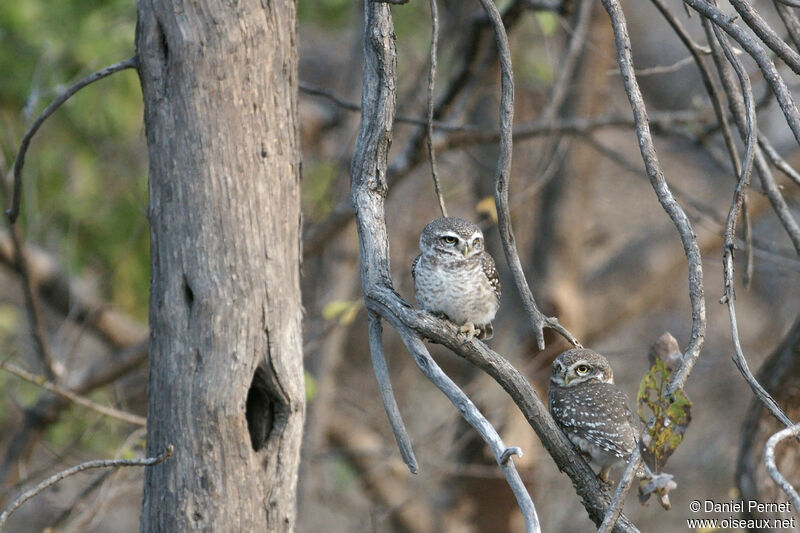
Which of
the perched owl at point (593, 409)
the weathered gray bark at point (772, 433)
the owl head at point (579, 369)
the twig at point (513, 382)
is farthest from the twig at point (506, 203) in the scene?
the weathered gray bark at point (772, 433)

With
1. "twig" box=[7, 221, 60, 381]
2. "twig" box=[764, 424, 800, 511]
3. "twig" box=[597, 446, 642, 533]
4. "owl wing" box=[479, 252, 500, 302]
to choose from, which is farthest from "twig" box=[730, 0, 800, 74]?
"twig" box=[7, 221, 60, 381]

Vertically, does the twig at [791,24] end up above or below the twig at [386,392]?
above

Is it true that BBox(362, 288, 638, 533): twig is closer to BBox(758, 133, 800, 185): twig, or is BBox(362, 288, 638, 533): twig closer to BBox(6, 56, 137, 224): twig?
BBox(758, 133, 800, 185): twig

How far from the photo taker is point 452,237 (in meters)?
3.71

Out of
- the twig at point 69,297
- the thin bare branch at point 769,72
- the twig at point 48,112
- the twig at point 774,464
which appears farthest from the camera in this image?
the twig at point 69,297

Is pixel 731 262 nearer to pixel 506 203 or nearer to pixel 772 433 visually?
pixel 506 203

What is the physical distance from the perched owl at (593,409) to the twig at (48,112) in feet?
6.46

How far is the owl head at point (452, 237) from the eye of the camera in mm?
3688

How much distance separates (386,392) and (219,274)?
2.62 feet

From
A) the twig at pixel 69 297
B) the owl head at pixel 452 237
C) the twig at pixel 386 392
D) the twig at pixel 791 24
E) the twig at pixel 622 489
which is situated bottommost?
the twig at pixel 622 489

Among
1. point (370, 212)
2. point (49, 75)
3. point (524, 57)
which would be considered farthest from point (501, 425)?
point (370, 212)

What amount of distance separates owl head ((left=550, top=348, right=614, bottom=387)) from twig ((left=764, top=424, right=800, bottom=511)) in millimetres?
1717

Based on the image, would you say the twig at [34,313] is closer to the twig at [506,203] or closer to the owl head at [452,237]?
the owl head at [452,237]

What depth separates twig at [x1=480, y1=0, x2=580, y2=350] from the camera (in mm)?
2328
